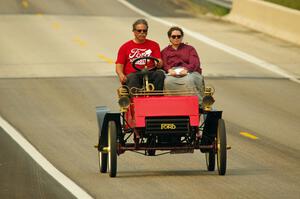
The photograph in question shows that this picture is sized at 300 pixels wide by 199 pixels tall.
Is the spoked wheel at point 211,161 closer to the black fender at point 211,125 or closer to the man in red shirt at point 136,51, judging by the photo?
the black fender at point 211,125

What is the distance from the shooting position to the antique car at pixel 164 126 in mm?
14664

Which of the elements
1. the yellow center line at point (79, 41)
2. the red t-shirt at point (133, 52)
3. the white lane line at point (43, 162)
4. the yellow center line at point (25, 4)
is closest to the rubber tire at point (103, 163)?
the white lane line at point (43, 162)

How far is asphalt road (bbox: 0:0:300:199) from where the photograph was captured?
14227mm

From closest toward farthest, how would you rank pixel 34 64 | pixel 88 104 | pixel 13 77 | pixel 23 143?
pixel 23 143 → pixel 88 104 → pixel 13 77 → pixel 34 64

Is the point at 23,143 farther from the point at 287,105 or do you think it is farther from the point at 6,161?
the point at 287,105

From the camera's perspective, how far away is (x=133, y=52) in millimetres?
15828

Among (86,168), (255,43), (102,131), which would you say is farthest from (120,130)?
(255,43)

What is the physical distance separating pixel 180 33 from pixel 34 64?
16.0 meters

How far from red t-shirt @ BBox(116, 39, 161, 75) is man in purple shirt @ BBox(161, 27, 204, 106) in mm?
215

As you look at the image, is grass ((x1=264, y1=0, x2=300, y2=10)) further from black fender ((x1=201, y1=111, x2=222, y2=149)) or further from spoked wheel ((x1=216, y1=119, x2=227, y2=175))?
spoked wheel ((x1=216, y1=119, x2=227, y2=175))

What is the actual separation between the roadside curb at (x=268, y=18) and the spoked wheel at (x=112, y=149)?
2225 cm

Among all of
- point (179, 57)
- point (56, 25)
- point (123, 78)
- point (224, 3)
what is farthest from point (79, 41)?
point (123, 78)

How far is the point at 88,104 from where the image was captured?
24250mm

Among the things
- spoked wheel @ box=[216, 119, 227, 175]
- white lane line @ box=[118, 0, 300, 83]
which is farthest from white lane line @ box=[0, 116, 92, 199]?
white lane line @ box=[118, 0, 300, 83]
